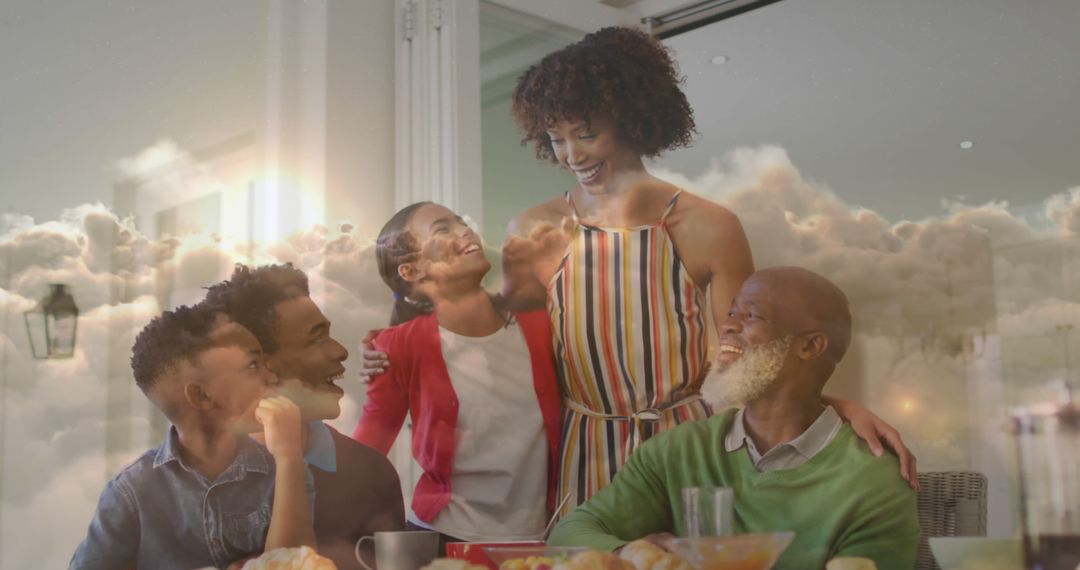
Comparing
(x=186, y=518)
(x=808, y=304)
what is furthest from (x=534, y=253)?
(x=186, y=518)

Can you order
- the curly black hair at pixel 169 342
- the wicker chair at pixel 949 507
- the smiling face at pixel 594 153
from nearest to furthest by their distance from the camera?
the wicker chair at pixel 949 507 < the smiling face at pixel 594 153 < the curly black hair at pixel 169 342

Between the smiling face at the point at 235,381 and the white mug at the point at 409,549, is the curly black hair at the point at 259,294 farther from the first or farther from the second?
the white mug at the point at 409,549

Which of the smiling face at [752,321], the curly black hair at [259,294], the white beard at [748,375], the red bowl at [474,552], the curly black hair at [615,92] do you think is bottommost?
the red bowl at [474,552]

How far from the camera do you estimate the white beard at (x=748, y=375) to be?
1871mm

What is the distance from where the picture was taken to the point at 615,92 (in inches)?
82.2

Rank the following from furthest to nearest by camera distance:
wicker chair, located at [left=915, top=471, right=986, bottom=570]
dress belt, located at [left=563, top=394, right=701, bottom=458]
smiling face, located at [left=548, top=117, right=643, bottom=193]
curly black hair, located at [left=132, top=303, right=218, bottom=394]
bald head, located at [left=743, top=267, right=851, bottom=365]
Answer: curly black hair, located at [left=132, top=303, right=218, bottom=394], smiling face, located at [left=548, top=117, right=643, bottom=193], dress belt, located at [left=563, top=394, right=701, bottom=458], bald head, located at [left=743, top=267, right=851, bottom=365], wicker chair, located at [left=915, top=471, right=986, bottom=570]

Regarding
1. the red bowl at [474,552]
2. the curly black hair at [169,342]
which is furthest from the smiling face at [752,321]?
the curly black hair at [169,342]

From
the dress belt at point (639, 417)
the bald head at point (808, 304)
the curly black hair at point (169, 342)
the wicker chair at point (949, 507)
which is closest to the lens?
the wicker chair at point (949, 507)

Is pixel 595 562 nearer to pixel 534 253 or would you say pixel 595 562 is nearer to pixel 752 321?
pixel 752 321

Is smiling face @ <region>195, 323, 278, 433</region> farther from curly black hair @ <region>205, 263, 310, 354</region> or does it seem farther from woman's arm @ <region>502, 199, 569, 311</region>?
woman's arm @ <region>502, 199, 569, 311</region>

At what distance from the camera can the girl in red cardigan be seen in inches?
81.9

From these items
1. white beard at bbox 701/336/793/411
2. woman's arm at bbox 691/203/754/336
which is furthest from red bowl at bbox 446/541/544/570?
woman's arm at bbox 691/203/754/336

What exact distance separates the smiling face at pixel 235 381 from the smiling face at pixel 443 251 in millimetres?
296

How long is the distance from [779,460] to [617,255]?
43 centimetres
